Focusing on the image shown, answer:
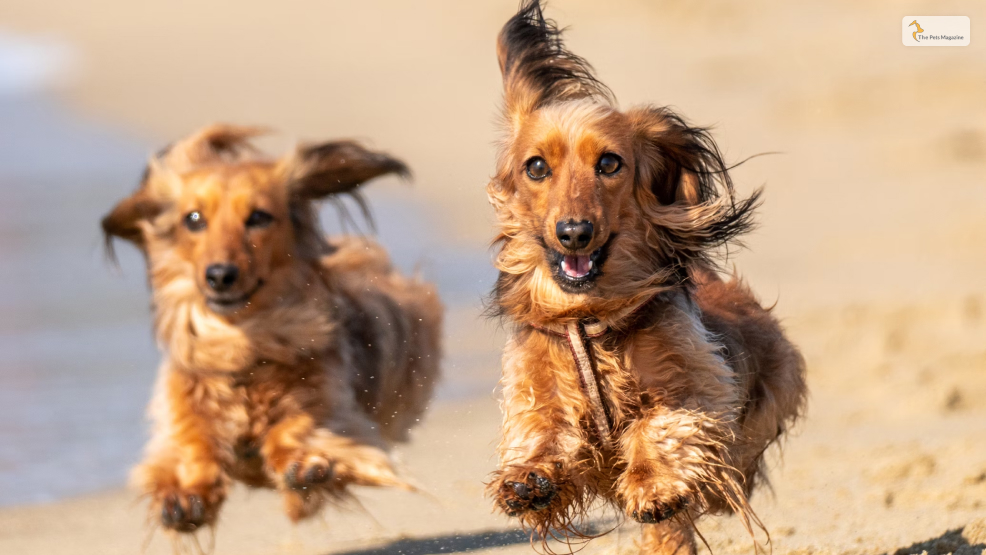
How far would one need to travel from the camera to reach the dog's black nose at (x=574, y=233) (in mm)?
3133

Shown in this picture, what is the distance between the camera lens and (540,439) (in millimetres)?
3234

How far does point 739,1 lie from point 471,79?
3.39m

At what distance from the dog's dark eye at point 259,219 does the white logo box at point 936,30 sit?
9574mm

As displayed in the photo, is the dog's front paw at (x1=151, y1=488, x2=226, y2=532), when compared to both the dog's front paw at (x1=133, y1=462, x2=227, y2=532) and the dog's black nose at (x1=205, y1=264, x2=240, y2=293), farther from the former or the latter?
the dog's black nose at (x1=205, y1=264, x2=240, y2=293)

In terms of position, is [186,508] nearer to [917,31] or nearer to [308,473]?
[308,473]

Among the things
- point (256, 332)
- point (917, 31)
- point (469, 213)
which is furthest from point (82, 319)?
point (917, 31)

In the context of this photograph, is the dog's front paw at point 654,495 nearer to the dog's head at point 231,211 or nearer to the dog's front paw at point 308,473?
Answer: the dog's front paw at point 308,473

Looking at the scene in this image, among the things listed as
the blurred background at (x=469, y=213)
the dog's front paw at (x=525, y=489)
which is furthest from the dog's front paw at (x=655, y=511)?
the blurred background at (x=469, y=213)

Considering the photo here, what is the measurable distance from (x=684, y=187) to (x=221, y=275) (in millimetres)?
1563

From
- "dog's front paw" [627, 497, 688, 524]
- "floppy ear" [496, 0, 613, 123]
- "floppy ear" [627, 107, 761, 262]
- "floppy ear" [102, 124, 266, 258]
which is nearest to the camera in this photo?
"dog's front paw" [627, 497, 688, 524]

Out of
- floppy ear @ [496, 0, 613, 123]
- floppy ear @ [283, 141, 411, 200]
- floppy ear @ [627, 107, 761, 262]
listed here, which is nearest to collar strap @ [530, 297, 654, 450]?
floppy ear @ [627, 107, 761, 262]

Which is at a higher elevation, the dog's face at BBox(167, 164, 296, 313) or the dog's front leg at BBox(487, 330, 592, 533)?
the dog's face at BBox(167, 164, 296, 313)

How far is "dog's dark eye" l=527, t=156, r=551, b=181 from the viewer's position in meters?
3.31

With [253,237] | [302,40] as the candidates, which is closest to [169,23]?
[302,40]
